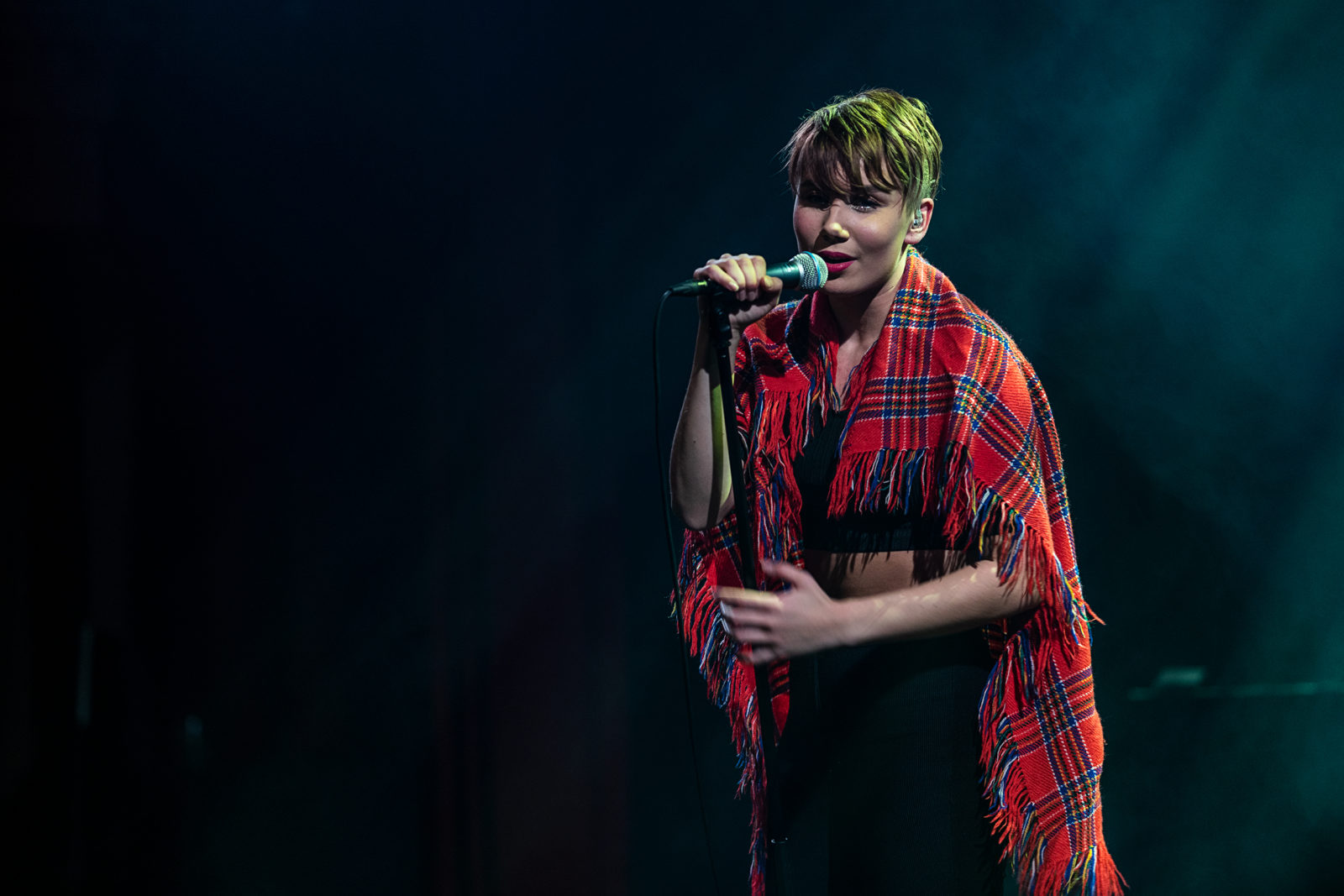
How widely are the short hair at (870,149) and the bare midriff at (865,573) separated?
17.5 inches

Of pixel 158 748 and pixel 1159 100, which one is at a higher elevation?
pixel 1159 100

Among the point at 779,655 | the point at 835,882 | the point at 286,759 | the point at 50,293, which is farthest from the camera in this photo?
the point at 286,759

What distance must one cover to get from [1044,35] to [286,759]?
2.45 metres

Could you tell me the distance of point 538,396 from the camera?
2.44 m

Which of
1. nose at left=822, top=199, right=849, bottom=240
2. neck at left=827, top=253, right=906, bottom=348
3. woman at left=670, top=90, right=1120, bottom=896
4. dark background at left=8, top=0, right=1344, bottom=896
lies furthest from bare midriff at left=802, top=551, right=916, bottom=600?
dark background at left=8, top=0, right=1344, bottom=896

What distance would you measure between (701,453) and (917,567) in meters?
0.31

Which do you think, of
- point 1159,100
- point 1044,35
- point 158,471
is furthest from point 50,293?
point 1159,100

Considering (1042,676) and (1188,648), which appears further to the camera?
(1188,648)

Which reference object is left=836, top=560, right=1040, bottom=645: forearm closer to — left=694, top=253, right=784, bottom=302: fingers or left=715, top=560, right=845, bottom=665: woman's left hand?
left=715, top=560, right=845, bottom=665: woman's left hand

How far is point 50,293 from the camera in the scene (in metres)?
2.14

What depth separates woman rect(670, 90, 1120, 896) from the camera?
46.4 inches

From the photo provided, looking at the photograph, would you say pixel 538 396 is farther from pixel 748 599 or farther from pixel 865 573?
pixel 748 599

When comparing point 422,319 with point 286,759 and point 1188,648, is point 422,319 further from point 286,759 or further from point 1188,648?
point 1188,648

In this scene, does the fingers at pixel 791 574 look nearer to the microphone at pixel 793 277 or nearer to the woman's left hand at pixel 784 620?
the woman's left hand at pixel 784 620
